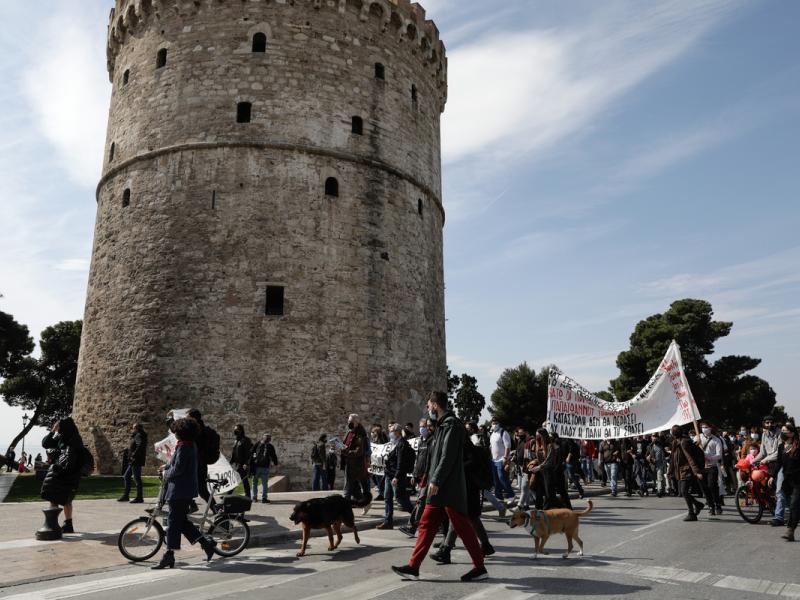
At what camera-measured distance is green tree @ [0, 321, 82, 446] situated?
147 feet

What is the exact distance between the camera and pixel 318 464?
16391 millimetres

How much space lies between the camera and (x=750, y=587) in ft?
18.7

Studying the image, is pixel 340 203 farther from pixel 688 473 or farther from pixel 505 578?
pixel 505 578

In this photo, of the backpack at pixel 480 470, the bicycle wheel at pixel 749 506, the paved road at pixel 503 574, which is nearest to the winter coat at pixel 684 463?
the bicycle wheel at pixel 749 506

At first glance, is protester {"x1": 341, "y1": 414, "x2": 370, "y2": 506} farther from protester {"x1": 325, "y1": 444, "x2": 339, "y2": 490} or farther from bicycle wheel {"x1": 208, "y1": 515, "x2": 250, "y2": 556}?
protester {"x1": 325, "y1": 444, "x2": 339, "y2": 490}

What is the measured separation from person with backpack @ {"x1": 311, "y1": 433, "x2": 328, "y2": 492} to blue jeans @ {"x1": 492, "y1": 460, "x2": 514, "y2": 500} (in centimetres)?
488

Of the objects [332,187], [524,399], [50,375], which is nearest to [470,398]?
[524,399]

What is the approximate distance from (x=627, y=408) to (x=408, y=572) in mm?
9480

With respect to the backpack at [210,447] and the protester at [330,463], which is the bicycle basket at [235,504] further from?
the protester at [330,463]

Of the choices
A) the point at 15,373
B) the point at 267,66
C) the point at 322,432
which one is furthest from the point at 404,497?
the point at 15,373

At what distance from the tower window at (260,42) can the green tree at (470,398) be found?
43021 millimetres

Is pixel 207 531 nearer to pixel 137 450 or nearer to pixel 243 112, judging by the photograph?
pixel 137 450

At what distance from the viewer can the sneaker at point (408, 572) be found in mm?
5980

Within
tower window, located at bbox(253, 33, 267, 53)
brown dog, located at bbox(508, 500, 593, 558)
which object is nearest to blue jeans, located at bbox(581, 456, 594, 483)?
brown dog, located at bbox(508, 500, 593, 558)
